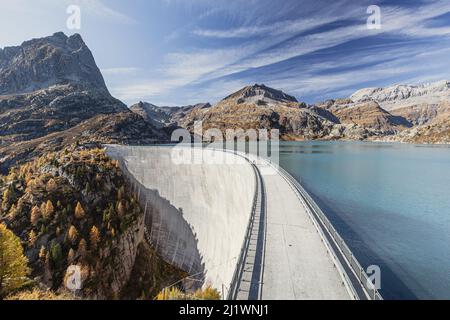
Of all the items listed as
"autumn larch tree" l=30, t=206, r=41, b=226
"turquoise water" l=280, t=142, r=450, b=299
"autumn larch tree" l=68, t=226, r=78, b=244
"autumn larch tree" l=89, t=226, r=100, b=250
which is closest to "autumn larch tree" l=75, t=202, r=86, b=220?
"autumn larch tree" l=68, t=226, r=78, b=244

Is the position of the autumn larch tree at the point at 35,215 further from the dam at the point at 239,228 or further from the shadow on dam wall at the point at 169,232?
the dam at the point at 239,228

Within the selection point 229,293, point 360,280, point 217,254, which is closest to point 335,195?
point 217,254

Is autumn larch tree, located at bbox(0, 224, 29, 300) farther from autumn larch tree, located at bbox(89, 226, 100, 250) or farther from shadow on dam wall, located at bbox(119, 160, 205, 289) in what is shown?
autumn larch tree, located at bbox(89, 226, 100, 250)

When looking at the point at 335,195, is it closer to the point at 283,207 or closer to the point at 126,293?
the point at 283,207

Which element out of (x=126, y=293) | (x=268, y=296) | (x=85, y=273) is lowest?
(x=126, y=293)

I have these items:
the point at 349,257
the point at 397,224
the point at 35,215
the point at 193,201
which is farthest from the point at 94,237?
the point at 397,224

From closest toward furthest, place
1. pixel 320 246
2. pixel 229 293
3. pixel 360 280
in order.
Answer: pixel 229 293
pixel 360 280
pixel 320 246
